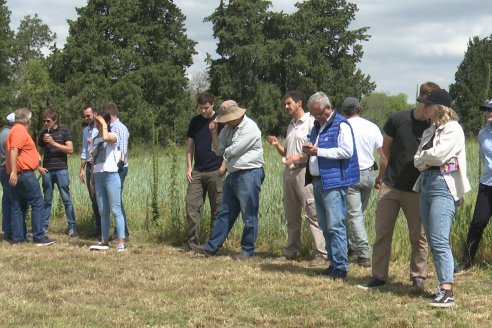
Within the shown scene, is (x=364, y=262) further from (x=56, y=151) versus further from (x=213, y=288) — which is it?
(x=56, y=151)

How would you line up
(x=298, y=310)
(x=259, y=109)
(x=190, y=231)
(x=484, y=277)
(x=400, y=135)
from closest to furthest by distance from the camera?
1. (x=298, y=310)
2. (x=400, y=135)
3. (x=484, y=277)
4. (x=190, y=231)
5. (x=259, y=109)

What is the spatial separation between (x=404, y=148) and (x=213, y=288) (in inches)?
81.8

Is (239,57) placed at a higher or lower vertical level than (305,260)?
higher

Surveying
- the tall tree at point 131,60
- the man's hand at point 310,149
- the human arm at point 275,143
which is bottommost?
the man's hand at point 310,149

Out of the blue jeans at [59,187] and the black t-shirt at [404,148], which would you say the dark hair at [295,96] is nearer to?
the black t-shirt at [404,148]

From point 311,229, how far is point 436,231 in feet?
6.83

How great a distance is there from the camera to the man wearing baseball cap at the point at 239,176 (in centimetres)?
734

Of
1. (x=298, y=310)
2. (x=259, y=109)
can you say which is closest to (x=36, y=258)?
(x=298, y=310)

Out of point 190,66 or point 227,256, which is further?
point 190,66

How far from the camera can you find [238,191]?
290 inches

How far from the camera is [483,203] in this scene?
6.47 metres

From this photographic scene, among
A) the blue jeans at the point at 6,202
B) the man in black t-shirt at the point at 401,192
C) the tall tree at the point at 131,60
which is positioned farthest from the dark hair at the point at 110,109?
the tall tree at the point at 131,60

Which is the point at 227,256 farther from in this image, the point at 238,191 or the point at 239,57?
the point at 239,57

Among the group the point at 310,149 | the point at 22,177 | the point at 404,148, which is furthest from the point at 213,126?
the point at 22,177
